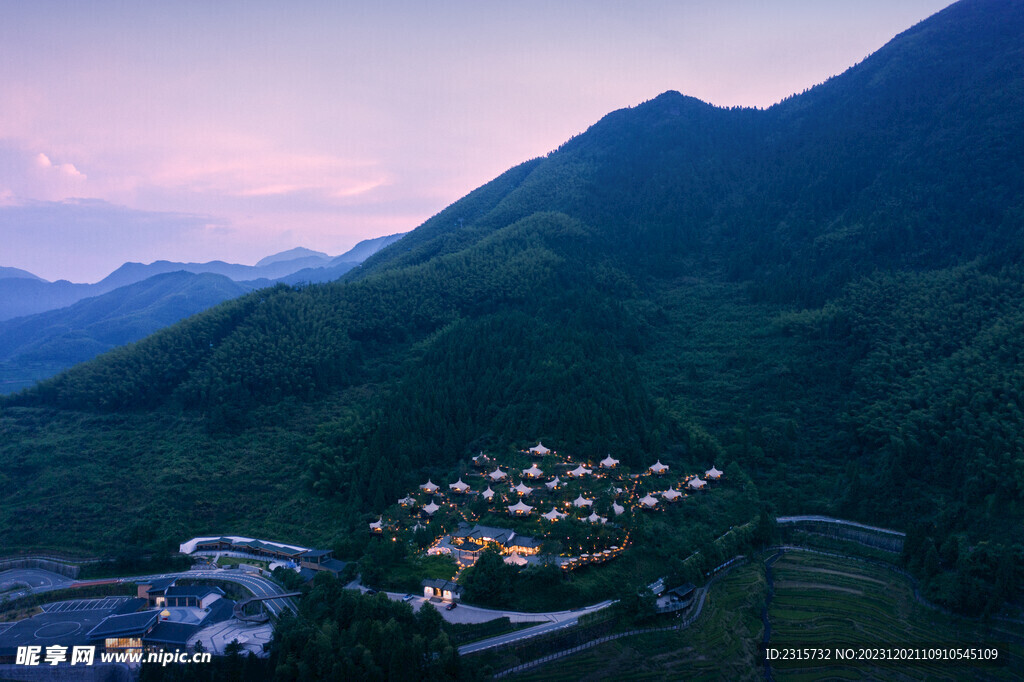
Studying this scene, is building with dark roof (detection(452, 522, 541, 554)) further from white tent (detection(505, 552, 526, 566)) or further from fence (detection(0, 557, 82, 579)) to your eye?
fence (detection(0, 557, 82, 579))

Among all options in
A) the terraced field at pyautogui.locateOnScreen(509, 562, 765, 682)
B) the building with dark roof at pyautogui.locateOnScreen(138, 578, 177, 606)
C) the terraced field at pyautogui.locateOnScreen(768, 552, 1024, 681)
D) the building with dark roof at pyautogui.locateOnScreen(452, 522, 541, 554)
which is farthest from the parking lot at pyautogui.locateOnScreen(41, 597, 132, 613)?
the terraced field at pyautogui.locateOnScreen(768, 552, 1024, 681)

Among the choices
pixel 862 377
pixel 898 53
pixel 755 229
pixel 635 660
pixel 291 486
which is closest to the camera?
pixel 635 660

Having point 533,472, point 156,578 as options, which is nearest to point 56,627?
point 156,578

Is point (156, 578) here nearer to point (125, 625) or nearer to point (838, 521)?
point (125, 625)

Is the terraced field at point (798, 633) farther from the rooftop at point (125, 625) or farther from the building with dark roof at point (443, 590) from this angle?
the rooftop at point (125, 625)

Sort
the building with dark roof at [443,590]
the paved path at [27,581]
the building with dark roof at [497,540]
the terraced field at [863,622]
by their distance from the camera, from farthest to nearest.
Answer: the paved path at [27,581]
the building with dark roof at [497,540]
the building with dark roof at [443,590]
the terraced field at [863,622]

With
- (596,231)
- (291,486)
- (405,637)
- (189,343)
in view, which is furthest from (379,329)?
(405,637)

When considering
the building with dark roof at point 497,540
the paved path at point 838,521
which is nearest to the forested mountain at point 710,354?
the paved path at point 838,521

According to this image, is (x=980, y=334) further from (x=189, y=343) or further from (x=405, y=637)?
(x=189, y=343)
